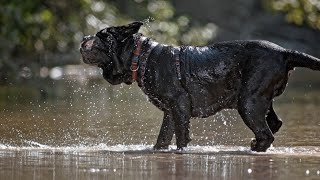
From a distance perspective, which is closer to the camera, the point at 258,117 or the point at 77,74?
the point at 258,117

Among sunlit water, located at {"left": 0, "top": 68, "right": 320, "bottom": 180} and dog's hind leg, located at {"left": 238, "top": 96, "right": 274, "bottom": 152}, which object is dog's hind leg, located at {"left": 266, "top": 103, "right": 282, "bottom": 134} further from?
dog's hind leg, located at {"left": 238, "top": 96, "right": 274, "bottom": 152}

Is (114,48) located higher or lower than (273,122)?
higher

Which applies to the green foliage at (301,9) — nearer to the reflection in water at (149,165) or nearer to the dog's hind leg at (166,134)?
the dog's hind leg at (166,134)

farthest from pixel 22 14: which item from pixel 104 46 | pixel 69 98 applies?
pixel 104 46

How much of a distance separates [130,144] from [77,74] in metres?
14.1

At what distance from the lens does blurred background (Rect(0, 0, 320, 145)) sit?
1297 centimetres

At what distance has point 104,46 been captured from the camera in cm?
1071

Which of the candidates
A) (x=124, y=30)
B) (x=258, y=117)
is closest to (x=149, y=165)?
(x=258, y=117)

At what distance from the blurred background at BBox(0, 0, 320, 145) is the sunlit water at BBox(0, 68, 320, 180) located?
25 mm

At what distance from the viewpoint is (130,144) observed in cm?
1141

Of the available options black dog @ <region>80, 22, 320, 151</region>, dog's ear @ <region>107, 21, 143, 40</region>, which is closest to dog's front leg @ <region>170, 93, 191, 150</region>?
black dog @ <region>80, 22, 320, 151</region>

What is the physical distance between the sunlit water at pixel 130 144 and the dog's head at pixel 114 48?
0.85m

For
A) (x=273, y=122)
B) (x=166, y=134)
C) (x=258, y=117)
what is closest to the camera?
(x=258, y=117)

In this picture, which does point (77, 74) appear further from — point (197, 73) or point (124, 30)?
point (197, 73)
